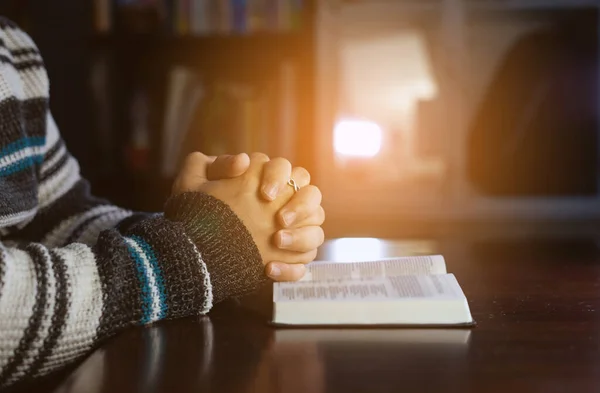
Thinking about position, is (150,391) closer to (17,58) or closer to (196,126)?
(17,58)

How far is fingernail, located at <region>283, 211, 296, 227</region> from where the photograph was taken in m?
0.64

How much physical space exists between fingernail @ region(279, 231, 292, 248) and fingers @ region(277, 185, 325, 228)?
10 mm

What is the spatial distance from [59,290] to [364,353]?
0.23 metres

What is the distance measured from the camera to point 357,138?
2.07 meters

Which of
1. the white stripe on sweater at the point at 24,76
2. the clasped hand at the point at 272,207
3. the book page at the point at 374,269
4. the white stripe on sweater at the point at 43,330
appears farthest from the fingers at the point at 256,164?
the white stripe on sweater at the point at 24,76

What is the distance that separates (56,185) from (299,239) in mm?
390

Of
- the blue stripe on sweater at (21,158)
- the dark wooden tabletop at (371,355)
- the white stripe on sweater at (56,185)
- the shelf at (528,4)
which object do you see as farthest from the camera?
the shelf at (528,4)

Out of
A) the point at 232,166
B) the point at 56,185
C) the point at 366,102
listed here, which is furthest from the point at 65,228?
the point at 366,102

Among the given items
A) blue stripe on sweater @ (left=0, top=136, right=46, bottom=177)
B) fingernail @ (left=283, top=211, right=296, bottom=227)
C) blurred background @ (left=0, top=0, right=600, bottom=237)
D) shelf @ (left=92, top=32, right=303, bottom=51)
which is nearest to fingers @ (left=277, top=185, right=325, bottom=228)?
fingernail @ (left=283, top=211, right=296, bottom=227)

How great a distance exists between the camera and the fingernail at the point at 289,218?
0.64m

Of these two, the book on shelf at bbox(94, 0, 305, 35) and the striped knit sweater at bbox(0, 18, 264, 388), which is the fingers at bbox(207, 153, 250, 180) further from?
the book on shelf at bbox(94, 0, 305, 35)

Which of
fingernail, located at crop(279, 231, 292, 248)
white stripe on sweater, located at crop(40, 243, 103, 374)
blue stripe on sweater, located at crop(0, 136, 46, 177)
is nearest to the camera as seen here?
white stripe on sweater, located at crop(40, 243, 103, 374)

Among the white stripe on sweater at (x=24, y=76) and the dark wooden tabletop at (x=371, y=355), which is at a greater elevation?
the white stripe on sweater at (x=24, y=76)

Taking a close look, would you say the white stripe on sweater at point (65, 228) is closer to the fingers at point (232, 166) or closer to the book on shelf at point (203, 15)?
the fingers at point (232, 166)
